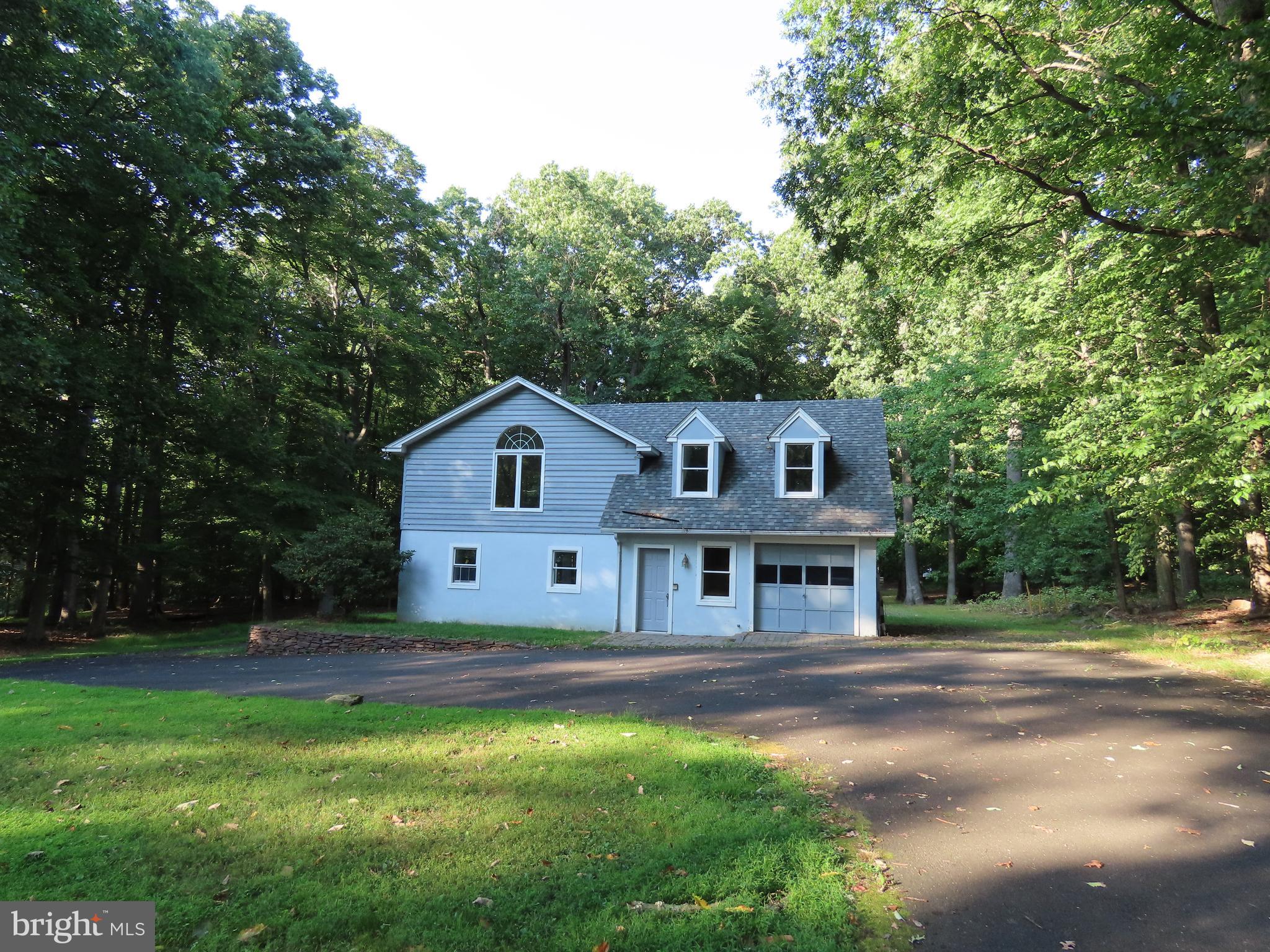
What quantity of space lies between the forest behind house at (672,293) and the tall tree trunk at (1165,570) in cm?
24

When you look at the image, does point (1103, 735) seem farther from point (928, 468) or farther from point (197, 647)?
point (928, 468)

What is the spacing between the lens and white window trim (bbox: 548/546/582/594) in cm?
1933

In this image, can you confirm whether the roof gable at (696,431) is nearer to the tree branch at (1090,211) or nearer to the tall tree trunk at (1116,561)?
the tree branch at (1090,211)

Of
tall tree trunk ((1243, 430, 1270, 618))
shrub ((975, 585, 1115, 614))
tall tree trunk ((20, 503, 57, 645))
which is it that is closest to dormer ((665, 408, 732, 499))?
tall tree trunk ((1243, 430, 1270, 618))

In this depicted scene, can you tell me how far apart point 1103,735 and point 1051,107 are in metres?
8.47

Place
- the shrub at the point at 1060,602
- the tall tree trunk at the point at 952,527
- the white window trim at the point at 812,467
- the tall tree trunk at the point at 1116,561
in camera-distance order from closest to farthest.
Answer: the white window trim at the point at 812,467 < the tall tree trunk at the point at 1116,561 < the shrub at the point at 1060,602 < the tall tree trunk at the point at 952,527

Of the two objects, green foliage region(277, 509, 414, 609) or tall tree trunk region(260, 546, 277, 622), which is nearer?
green foliage region(277, 509, 414, 609)

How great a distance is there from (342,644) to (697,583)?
28.9ft

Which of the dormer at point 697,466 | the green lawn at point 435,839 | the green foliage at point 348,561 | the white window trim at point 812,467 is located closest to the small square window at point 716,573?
the dormer at point 697,466

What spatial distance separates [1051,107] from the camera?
9.98m

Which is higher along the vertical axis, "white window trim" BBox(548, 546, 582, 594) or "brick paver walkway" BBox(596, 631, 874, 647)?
"white window trim" BBox(548, 546, 582, 594)

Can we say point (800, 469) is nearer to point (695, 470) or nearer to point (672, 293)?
point (695, 470)

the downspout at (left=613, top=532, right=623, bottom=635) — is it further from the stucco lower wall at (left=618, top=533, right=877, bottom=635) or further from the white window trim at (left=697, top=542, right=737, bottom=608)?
the white window trim at (left=697, top=542, right=737, bottom=608)

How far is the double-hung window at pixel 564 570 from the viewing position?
19.4 meters
